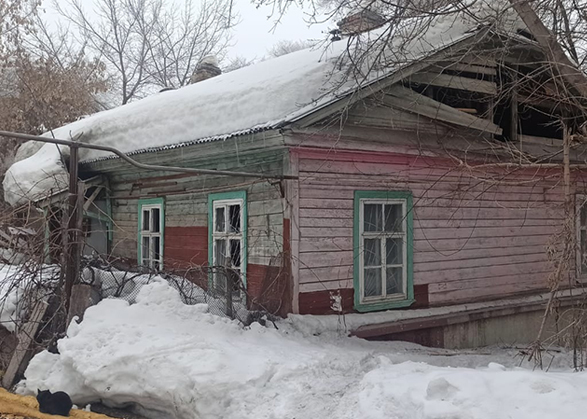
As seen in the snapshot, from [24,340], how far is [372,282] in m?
4.14

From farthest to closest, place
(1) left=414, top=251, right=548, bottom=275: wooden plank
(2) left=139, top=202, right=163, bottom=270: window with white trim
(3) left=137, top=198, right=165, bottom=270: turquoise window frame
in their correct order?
(2) left=139, top=202, right=163, bottom=270: window with white trim < (3) left=137, top=198, right=165, bottom=270: turquoise window frame < (1) left=414, top=251, right=548, bottom=275: wooden plank

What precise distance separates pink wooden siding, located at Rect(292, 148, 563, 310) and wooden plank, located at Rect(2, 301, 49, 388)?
2847 mm

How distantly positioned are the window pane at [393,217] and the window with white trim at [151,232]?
3786mm

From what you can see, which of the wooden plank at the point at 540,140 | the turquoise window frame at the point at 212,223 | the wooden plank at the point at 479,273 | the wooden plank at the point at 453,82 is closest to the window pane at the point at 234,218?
the turquoise window frame at the point at 212,223

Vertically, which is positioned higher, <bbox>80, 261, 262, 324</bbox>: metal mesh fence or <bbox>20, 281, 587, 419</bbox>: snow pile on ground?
<bbox>80, 261, 262, 324</bbox>: metal mesh fence

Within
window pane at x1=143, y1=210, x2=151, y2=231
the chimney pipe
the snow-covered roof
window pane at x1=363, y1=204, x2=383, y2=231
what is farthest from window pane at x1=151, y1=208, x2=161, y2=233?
the chimney pipe

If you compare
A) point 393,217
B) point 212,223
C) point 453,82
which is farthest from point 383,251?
point 453,82

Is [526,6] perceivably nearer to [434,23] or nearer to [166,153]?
[434,23]

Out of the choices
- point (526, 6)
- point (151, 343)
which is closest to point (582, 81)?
point (526, 6)

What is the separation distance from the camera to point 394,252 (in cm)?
752

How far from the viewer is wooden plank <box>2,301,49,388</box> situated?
5.69 metres

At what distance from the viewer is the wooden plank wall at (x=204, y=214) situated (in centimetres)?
667

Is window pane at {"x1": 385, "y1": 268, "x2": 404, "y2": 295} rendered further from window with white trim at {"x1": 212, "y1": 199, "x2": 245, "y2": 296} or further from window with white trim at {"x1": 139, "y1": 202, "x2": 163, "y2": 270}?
window with white trim at {"x1": 139, "y1": 202, "x2": 163, "y2": 270}

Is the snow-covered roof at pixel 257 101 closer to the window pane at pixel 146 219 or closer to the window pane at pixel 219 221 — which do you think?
the window pane at pixel 219 221
